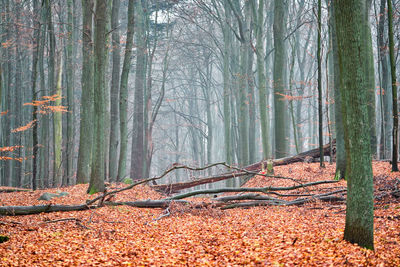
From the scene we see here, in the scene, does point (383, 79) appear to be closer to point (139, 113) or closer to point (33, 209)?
point (139, 113)

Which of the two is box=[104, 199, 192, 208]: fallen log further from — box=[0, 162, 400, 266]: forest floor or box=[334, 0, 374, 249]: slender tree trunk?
box=[334, 0, 374, 249]: slender tree trunk

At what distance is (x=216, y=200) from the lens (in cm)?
741

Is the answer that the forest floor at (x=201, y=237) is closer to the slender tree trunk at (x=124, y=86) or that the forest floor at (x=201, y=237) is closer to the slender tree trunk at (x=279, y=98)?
the slender tree trunk at (x=279, y=98)

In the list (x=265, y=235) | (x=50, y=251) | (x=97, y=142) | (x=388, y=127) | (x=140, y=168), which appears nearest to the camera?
(x=50, y=251)

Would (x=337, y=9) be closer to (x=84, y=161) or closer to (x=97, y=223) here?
(x=97, y=223)

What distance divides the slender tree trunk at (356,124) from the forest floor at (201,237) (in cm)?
32

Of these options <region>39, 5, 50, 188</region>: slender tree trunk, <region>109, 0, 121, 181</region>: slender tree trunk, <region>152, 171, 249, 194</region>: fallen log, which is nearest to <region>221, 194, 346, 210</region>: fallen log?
<region>152, 171, 249, 194</region>: fallen log

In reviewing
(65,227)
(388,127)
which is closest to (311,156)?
(388,127)

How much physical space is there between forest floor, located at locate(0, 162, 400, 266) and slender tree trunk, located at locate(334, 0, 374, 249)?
0.32 meters

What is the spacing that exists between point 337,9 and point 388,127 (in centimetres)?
1207

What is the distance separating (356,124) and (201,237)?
2851 millimetres

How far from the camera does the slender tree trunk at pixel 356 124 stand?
13.1ft

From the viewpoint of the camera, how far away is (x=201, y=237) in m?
5.34

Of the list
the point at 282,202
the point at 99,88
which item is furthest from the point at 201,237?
the point at 99,88
